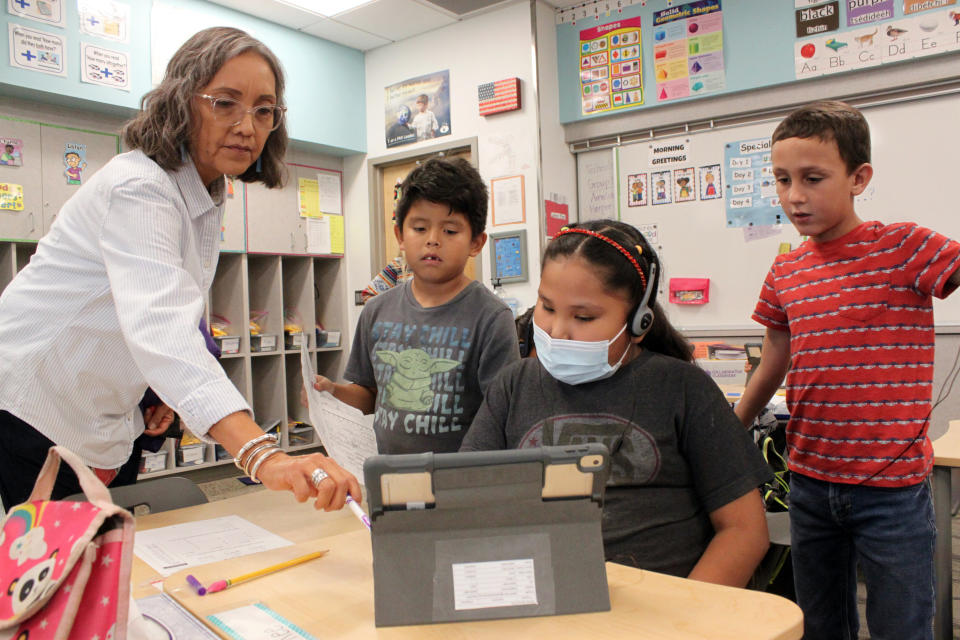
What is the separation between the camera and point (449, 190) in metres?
1.58

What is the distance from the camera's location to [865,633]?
2.20 meters

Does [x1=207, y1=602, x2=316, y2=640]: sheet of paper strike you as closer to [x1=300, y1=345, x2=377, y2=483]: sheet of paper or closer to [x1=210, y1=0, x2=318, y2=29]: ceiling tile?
[x1=300, y1=345, x2=377, y2=483]: sheet of paper

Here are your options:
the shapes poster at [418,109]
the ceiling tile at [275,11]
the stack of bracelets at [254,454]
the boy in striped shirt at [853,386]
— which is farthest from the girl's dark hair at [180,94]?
the shapes poster at [418,109]

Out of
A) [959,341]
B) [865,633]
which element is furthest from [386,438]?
[959,341]

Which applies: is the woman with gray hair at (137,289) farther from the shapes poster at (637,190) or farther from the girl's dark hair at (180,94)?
the shapes poster at (637,190)

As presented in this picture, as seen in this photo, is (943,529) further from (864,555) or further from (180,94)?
(180,94)

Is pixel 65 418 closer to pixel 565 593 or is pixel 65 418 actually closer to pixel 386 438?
pixel 386 438

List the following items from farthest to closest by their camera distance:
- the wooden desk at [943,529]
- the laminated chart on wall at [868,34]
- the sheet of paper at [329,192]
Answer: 1. the sheet of paper at [329,192]
2. the laminated chart on wall at [868,34]
3. the wooden desk at [943,529]

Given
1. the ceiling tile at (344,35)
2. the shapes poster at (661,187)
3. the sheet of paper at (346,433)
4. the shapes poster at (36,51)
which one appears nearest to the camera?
the sheet of paper at (346,433)

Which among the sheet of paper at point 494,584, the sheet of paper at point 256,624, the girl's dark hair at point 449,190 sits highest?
the girl's dark hair at point 449,190

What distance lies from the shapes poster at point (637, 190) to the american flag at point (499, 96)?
0.81 meters

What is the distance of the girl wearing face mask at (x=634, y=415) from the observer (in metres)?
1.03

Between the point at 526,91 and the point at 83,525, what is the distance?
400 centimetres

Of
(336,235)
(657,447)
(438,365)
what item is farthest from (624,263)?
(336,235)
